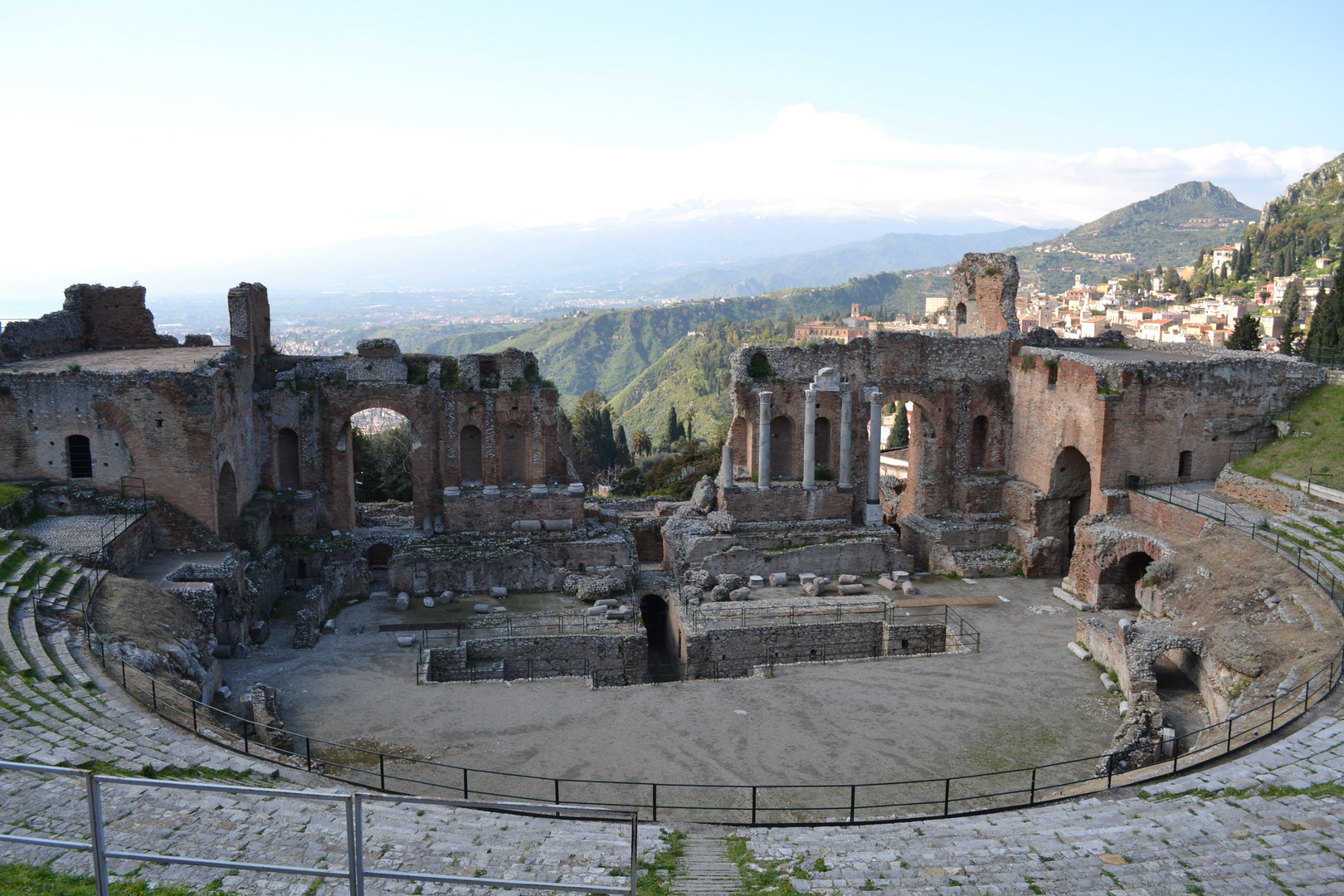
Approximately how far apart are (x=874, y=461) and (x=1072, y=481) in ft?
20.7

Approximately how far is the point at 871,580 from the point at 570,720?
12968 millimetres

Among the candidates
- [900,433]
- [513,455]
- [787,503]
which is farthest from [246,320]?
[900,433]

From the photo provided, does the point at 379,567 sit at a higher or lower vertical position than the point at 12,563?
lower

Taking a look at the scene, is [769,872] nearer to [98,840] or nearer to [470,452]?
[98,840]

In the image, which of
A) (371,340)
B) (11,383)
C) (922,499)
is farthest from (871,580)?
(11,383)

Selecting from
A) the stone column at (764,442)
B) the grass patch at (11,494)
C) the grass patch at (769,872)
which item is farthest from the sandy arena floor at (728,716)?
the stone column at (764,442)

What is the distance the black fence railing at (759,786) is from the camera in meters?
16.9

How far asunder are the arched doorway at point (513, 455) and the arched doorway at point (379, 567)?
14.1 feet

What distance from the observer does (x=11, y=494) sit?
78.8 ft

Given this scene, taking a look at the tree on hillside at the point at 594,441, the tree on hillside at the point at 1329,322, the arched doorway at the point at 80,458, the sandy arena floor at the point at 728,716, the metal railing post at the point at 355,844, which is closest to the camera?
the metal railing post at the point at 355,844

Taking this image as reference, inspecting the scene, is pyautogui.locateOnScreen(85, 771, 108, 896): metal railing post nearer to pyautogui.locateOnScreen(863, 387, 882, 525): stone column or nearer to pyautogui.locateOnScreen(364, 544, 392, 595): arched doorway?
pyautogui.locateOnScreen(364, 544, 392, 595): arched doorway

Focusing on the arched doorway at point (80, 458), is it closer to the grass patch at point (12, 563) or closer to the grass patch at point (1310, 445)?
the grass patch at point (12, 563)

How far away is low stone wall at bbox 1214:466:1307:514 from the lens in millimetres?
26469

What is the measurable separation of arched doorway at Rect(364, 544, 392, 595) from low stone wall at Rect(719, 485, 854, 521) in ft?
35.0
